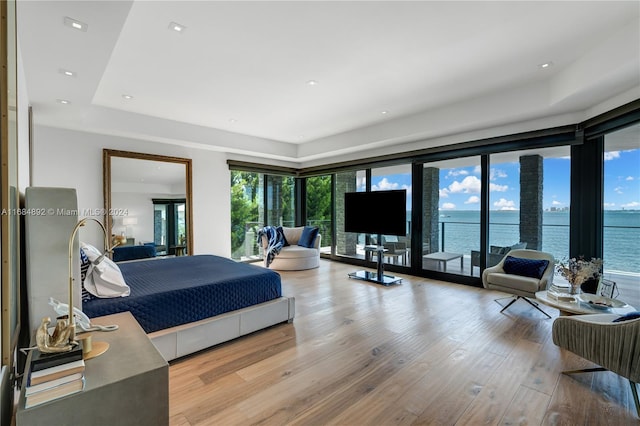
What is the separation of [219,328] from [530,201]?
456cm

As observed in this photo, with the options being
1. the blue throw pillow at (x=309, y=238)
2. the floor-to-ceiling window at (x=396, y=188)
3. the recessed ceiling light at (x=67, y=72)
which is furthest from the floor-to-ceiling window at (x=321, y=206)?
the recessed ceiling light at (x=67, y=72)

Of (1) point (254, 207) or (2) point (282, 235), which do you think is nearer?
(2) point (282, 235)

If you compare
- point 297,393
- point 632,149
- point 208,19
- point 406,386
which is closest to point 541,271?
point 632,149

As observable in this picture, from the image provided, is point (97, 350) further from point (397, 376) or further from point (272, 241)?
point (272, 241)

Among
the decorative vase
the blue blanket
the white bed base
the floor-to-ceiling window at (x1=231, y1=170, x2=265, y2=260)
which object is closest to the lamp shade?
the floor-to-ceiling window at (x1=231, y1=170, x2=265, y2=260)

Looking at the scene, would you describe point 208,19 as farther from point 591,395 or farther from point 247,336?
point 591,395

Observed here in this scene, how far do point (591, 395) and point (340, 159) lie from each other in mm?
5551

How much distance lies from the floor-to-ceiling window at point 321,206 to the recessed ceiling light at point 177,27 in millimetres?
5024

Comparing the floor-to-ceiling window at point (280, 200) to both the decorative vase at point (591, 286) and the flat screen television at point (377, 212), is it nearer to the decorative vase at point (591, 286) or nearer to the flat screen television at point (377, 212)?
the flat screen television at point (377, 212)

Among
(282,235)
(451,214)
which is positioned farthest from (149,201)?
(451,214)

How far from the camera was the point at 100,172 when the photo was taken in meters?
4.75

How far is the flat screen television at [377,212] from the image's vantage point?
5008 mm

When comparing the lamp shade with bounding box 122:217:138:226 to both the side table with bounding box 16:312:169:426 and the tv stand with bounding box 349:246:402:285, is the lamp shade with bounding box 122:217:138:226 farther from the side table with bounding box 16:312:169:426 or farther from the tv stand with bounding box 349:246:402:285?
the side table with bounding box 16:312:169:426

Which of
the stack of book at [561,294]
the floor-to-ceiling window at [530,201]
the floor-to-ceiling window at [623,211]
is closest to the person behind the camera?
the stack of book at [561,294]
